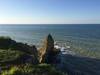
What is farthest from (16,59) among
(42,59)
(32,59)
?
(42,59)

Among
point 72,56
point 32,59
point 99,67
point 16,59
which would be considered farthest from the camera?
point 72,56

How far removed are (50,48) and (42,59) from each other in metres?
2.72

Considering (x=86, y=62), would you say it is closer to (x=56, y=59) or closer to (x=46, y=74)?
(x=56, y=59)

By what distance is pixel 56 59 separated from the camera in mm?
27344

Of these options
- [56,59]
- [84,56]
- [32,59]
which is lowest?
[84,56]

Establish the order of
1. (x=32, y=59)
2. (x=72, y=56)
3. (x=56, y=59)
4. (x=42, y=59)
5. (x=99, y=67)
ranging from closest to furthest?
(x=32, y=59) → (x=42, y=59) → (x=56, y=59) → (x=99, y=67) → (x=72, y=56)

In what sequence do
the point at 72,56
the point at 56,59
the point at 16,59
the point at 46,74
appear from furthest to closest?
the point at 72,56, the point at 56,59, the point at 16,59, the point at 46,74

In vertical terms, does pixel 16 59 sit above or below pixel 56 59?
above

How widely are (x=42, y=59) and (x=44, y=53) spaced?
1.29m

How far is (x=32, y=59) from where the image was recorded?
20062 mm

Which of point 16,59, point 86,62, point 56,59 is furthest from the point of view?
point 86,62

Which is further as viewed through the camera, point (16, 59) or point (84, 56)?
point (84, 56)

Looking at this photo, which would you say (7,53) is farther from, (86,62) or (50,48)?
(86,62)

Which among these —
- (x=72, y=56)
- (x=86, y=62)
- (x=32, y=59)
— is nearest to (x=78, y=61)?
(x=86, y=62)
